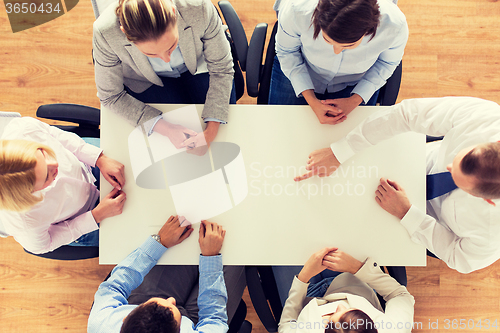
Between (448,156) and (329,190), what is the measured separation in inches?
16.5

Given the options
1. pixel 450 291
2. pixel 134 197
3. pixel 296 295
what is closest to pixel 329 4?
pixel 134 197

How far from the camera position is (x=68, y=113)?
122 cm

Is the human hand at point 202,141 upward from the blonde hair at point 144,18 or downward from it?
downward

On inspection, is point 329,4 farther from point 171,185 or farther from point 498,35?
point 498,35

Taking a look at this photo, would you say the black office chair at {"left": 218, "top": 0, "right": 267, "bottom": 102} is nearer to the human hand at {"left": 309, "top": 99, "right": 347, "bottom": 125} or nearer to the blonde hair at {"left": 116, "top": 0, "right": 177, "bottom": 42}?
the human hand at {"left": 309, "top": 99, "right": 347, "bottom": 125}

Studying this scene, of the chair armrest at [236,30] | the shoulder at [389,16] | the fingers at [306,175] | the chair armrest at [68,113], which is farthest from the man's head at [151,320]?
the shoulder at [389,16]

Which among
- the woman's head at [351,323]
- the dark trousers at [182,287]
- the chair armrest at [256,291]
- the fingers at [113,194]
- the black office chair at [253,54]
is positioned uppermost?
the black office chair at [253,54]

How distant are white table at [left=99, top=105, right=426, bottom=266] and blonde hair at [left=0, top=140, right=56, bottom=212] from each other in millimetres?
233

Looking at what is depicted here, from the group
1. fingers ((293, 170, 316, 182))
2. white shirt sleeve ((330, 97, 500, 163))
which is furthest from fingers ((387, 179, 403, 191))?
fingers ((293, 170, 316, 182))

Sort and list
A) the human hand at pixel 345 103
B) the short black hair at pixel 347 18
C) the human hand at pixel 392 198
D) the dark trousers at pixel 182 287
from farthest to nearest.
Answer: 1. the dark trousers at pixel 182 287
2. the human hand at pixel 345 103
3. the human hand at pixel 392 198
4. the short black hair at pixel 347 18

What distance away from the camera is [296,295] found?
1.23 metres

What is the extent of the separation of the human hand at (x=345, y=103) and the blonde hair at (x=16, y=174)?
3.37 ft

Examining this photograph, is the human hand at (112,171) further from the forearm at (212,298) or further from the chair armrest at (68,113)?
the forearm at (212,298)

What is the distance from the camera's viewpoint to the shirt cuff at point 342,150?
109 cm
